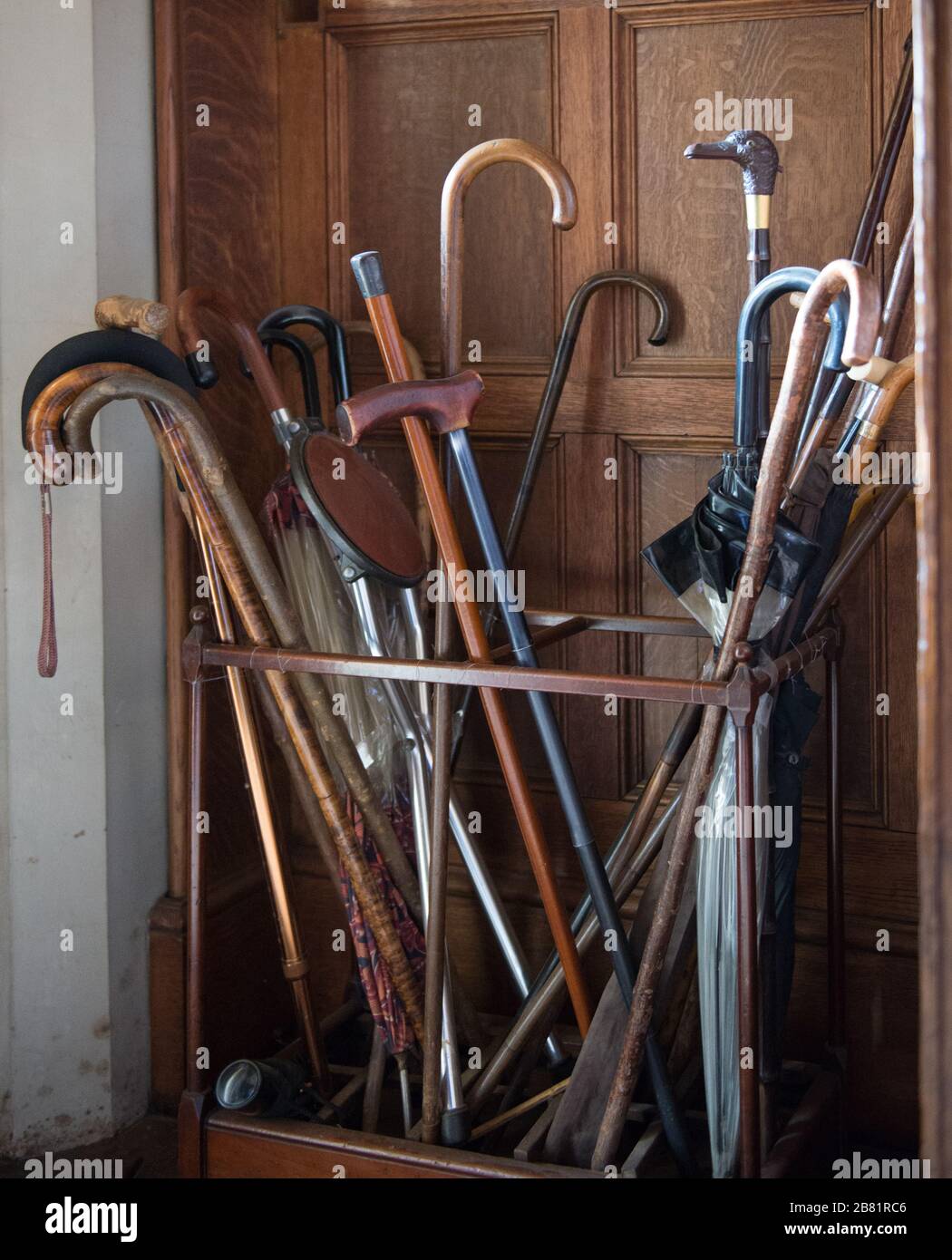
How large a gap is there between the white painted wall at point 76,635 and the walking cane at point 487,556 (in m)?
0.44

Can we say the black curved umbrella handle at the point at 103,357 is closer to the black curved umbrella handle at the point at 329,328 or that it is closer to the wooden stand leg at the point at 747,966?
the black curved umbrella handle at the point at 329,328

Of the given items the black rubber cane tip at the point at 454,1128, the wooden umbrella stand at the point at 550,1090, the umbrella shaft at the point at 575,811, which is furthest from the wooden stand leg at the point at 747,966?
the black rubber cane tip at the point at 454,1128

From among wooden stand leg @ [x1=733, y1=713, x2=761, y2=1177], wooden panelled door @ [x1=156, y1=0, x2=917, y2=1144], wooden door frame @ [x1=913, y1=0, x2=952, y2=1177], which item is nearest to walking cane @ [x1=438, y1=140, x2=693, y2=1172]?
wooden stand leg @ [x1=733, y1=713, x2=761, y2=1177]

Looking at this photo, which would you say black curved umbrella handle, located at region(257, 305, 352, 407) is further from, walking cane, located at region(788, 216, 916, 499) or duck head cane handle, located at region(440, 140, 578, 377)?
walking cane, located at region(788, 216, 916, 499)

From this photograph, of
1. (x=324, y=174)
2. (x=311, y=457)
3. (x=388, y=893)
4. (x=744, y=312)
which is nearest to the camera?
(x=744, y=312)

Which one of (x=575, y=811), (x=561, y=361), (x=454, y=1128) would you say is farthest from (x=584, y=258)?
(x=454, y=1128)

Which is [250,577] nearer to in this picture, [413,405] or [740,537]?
[413,405]

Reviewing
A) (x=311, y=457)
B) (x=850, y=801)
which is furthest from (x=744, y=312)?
(x=850, y=801)

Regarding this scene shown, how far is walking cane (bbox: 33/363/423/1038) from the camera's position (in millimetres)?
1709

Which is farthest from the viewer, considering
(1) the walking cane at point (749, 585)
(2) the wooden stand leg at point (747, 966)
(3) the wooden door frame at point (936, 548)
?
(2) the wooden stand leg at point (747, 966)

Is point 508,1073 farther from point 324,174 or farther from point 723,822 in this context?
point 324,174

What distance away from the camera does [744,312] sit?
1545 millimetres

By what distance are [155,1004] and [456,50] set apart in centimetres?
145

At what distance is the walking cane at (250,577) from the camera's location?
171cm
